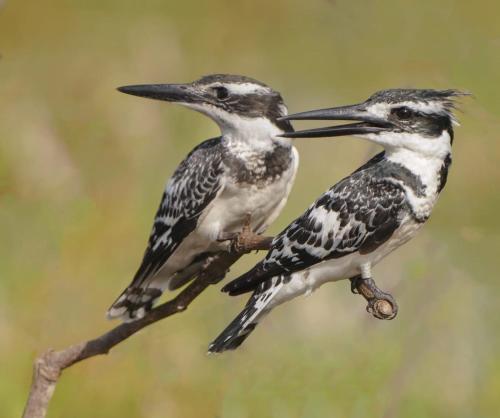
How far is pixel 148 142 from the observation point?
4961 mm

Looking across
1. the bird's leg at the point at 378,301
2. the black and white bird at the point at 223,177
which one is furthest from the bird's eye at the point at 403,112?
the black and white bird at the point at 223,177

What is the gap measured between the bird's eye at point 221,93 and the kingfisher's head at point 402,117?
0.52 meters

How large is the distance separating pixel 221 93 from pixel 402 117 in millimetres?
688

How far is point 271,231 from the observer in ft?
14.6

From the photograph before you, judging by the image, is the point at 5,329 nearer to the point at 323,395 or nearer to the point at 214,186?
the point at 323,395

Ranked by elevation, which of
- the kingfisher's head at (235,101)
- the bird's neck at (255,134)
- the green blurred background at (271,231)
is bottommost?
the green blurred background at (271,231)

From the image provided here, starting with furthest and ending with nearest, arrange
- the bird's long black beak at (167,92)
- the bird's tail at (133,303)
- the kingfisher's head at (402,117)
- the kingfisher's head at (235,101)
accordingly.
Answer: the bird's tail at (133,303) → the kingfisher's head at (235,101) → the bird's long black beak at (167,92) → the kingfisher's head at (402,117)

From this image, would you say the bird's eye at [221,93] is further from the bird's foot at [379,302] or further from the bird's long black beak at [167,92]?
the bird's foot at [379,302]

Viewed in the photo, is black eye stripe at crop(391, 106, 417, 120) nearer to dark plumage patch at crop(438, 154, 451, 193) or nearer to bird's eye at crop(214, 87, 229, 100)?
dark plumage patch at crop(438, 154, 451, 193)

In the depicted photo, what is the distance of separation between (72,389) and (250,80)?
176cm

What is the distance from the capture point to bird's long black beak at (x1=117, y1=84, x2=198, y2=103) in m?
2.98

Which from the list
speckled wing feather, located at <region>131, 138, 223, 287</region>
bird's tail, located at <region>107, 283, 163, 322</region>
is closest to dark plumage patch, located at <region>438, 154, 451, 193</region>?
speckled wing feather, located at <region>131, 138, 223, 287</region>

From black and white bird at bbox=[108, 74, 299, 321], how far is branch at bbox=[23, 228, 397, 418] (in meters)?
0.13

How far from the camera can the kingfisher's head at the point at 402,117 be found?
263 centimetres
